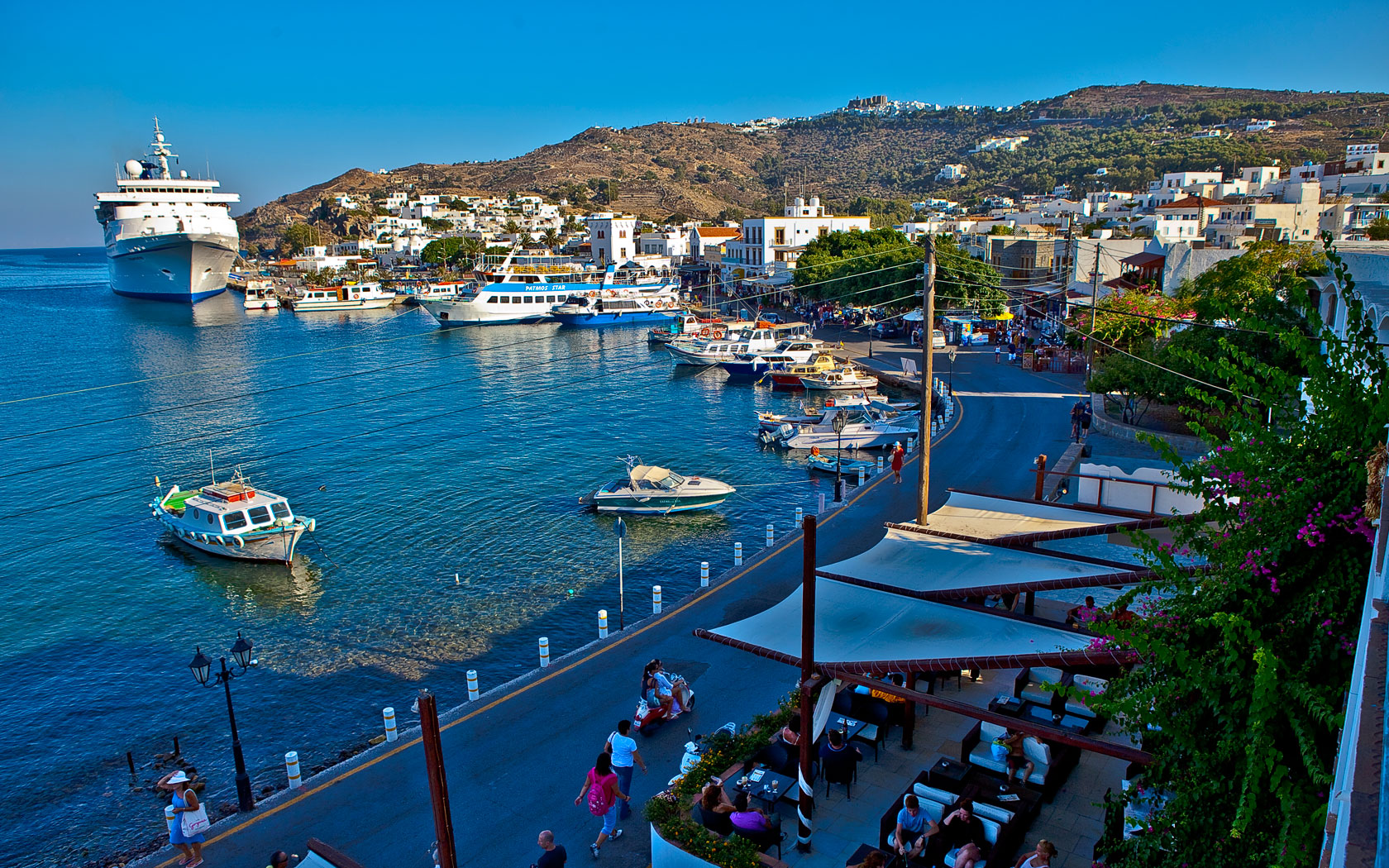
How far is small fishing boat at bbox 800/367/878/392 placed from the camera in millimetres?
39906

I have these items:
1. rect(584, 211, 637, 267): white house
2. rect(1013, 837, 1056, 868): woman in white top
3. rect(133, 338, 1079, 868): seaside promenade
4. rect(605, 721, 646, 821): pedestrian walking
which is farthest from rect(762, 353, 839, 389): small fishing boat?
rect(584, 211, 637, 267): white house

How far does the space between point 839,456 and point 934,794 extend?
18.1 meters

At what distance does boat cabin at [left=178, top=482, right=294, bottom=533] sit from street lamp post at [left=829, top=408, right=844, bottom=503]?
1472cm

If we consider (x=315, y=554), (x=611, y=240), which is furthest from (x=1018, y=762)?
(x=611, y=240)

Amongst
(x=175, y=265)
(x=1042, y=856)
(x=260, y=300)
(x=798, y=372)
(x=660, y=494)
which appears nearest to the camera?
(x=1042, y=856)

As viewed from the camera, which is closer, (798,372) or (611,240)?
(798,372)

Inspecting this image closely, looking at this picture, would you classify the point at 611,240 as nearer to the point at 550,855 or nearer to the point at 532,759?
the point at 532,759

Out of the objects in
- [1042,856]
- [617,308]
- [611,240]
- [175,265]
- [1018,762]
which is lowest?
[1018,762]

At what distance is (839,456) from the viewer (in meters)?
26.0

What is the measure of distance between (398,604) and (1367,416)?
1841 centimetres

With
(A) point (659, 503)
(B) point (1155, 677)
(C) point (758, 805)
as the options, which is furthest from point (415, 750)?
(A) point (659, 503)

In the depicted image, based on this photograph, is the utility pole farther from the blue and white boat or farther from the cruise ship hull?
the cruise ship hull

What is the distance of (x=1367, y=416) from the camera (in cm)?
535

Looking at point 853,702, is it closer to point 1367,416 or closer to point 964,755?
point 964,755
